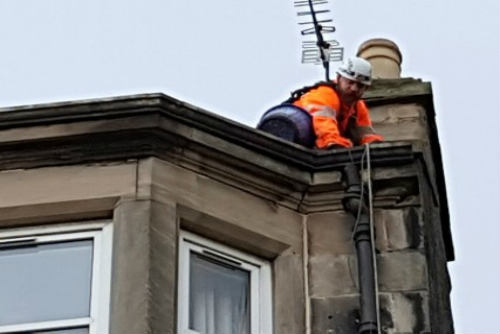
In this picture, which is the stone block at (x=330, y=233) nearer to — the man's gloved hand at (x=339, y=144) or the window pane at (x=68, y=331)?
the man's gloved hand at (x=339, y=144)

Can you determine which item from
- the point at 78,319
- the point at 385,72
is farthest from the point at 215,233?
the point at 385,72

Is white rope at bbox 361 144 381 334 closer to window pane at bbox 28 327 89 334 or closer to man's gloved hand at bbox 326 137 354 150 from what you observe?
man's gloved hand at bbox 326 137 354 150

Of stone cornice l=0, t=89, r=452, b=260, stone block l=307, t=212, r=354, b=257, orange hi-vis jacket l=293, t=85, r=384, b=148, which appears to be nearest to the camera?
stone cornice l=0, t=89, r=452, b=260

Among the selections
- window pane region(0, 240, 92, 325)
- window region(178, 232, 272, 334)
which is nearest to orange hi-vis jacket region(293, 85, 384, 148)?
window region(178, 232, 272, 334)

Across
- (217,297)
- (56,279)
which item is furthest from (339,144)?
(56,279)

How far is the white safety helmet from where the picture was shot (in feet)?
37.6

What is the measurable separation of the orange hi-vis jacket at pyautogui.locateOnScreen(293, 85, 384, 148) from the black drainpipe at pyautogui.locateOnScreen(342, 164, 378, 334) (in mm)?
510

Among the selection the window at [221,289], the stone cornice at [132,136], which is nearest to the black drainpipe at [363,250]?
the stone cornice at [132,136]

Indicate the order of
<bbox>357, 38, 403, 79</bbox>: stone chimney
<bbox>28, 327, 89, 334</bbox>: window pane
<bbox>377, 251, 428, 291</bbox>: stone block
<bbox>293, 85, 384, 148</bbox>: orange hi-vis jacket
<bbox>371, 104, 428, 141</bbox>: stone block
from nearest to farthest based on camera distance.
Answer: <bbox>28, 327, 89, 334</bbox>: window pane < <bbox>377, 251, 428, 291</bbox>: stone block < <bbox>293, 85, 384, 148</bbox>: orange hi-vis jacket < <bbox>371, 104, 428, 141</bbox>: stone block < <bbox>357, 38, 403, 79</bbox>: stone chimney

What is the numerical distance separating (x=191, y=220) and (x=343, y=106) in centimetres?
193

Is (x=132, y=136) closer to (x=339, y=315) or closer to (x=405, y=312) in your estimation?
(x=339, y=315)

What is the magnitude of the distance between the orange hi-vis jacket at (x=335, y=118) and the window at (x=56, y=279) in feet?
5.66

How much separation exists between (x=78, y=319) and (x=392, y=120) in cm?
326

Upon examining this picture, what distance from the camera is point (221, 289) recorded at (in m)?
9.91
